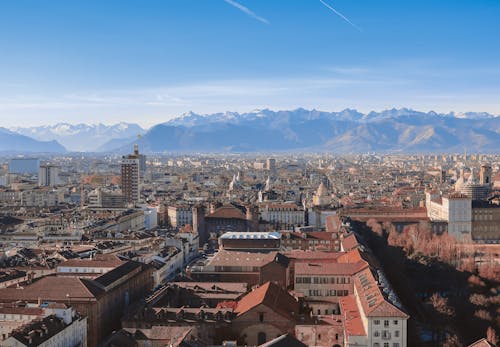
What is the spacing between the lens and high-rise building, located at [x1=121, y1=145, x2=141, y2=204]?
322 ft

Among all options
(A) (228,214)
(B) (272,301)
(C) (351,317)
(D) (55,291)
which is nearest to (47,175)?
(A) (228,214)

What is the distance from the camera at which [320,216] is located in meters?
79.1

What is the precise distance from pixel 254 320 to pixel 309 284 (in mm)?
7702

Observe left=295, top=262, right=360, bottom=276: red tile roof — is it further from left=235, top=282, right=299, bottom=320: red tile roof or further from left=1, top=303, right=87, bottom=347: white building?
left=1, top=303, right=87, bottom=347: white building

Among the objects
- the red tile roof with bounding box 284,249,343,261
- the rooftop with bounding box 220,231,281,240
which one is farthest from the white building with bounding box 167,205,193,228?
the red tile roof with bounding box 284,249,343,261

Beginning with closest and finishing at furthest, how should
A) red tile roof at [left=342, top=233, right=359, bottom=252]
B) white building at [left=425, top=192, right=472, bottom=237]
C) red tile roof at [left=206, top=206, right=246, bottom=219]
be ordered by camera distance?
red tile roof at [left=342, top=233, right=359, bottom=252] → white building at [left=425, top=192, right=472, bottom=237] → red tile roof at [left=206, top=206, right=246, bottom=219]

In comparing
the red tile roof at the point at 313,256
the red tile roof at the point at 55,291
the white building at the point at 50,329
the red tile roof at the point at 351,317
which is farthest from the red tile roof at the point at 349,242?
the white building at the point at 50,329

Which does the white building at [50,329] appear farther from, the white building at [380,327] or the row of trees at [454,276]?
the row of trees at [454,276]

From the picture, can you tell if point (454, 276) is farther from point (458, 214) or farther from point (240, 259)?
point (458, 214)

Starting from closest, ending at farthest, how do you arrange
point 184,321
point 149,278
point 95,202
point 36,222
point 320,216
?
1. point 184,321
2. point 149,278
3. point 36,222
4. point 320,216
5. point 95,202

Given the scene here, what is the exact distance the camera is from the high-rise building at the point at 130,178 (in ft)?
322

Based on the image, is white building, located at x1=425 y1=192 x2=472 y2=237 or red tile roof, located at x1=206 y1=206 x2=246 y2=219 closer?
white building, located at x1=425 y1=192 x2=472 y2=237

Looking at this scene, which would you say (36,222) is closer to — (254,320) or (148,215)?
(148,215)

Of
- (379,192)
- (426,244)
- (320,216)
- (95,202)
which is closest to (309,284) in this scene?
(426,244)
